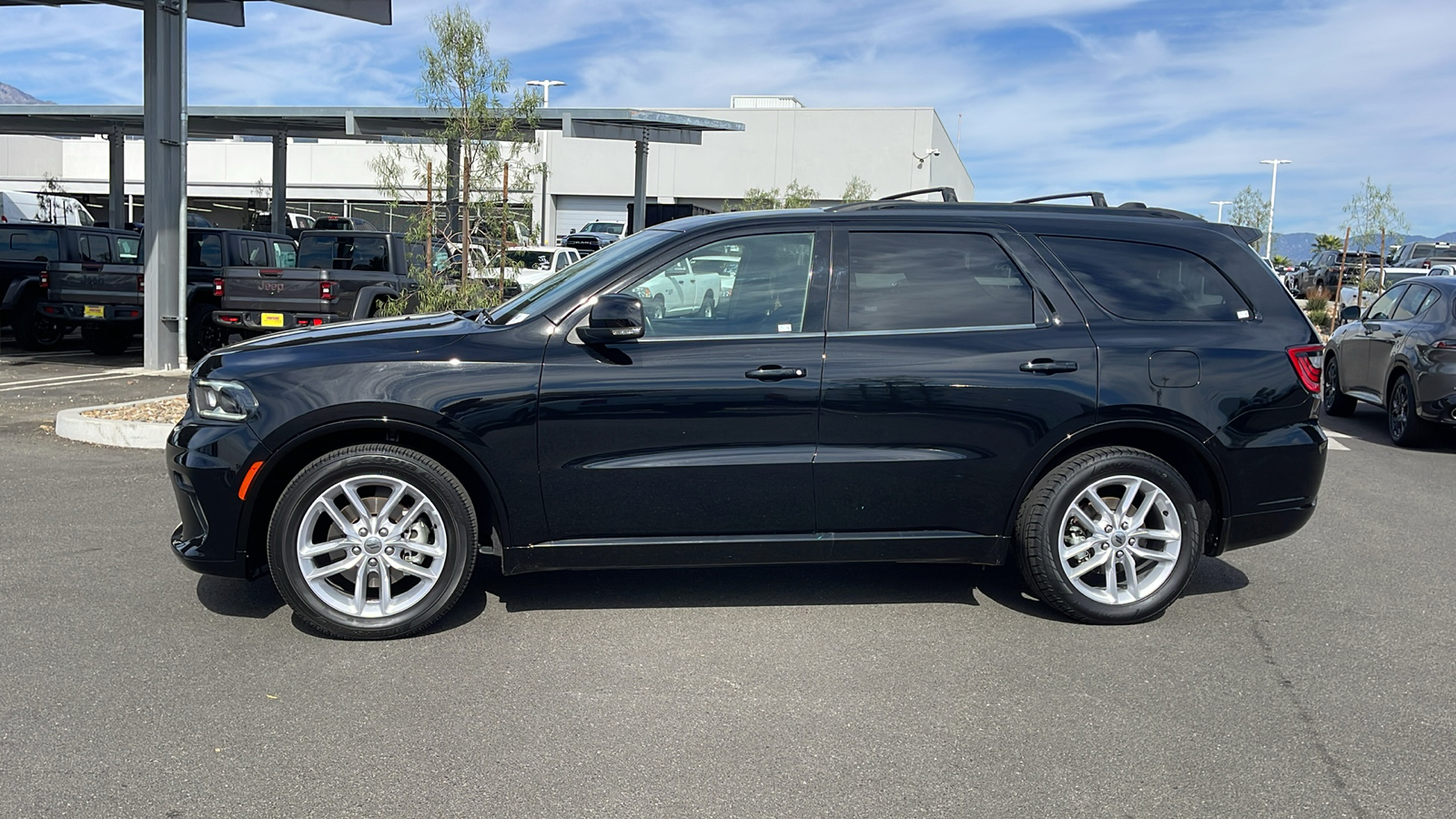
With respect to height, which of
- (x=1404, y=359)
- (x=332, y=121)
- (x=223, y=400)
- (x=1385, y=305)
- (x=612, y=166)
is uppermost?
(x=612, y=166)

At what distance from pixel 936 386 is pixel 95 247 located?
17.6 meters

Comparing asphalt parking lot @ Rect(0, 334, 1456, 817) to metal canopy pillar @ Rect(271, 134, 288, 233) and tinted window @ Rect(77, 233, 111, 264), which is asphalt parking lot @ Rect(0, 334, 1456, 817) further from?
metal canopy pillar @ Rect(271, 134, 288, 233)

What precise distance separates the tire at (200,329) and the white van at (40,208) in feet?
61.4

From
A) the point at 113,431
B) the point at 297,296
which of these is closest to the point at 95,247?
the point at 297,296

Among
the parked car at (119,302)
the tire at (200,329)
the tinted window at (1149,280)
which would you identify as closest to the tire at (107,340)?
the parked car at (119,302)

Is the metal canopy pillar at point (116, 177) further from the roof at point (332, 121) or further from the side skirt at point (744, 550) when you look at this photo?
the side skirt at point (744, 550)

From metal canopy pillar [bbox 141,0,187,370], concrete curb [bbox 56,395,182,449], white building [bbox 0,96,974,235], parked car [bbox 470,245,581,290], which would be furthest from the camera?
white building [bbox 0,96,974,235]

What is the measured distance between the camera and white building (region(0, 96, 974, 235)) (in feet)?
181

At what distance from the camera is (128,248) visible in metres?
19.2

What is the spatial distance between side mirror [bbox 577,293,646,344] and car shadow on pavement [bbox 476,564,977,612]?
1299mm

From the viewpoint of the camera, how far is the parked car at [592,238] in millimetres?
37875

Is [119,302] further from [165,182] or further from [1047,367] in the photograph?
[1047,367]

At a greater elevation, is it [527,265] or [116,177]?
[116,177]

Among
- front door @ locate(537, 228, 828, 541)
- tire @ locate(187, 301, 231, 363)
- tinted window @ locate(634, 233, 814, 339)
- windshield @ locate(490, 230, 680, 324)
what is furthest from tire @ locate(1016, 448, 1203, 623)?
tire @ locate(187, 301, 231, 363)
